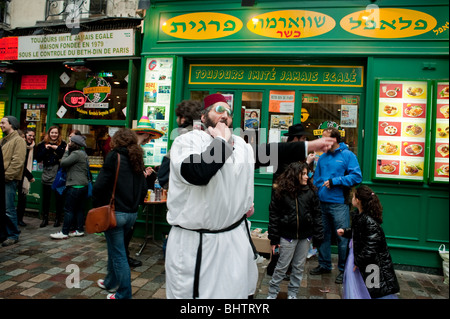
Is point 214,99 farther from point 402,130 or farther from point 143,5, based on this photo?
point 143,5

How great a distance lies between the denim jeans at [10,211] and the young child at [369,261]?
208 inches

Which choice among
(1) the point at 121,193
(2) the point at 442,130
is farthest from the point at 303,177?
(2) the point at 442,130

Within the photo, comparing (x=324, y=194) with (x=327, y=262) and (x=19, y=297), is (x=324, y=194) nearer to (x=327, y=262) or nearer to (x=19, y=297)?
(x=327, y=262)

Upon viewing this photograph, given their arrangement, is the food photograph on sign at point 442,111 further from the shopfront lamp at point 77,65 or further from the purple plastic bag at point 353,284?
the shopfront lamp at point 77,65

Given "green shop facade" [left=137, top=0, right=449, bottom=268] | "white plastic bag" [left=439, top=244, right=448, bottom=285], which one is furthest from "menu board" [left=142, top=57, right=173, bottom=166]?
"white plastic bag" [left=439, top=244, right=448, bottom=285]

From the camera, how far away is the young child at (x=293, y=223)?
3375 mm

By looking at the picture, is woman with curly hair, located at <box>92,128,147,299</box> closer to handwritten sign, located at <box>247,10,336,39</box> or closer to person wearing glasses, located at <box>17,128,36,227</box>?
handwritten sign, located at <box>247,10,336,39</box>

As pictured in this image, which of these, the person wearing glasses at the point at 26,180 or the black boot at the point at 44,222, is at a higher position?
the person wearing glasses at the point at 26,180

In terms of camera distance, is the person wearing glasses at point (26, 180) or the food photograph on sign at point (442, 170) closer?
the food photograph on sign at point (442, 170)

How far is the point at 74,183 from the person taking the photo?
557 cm

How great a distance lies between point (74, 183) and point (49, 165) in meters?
1.16

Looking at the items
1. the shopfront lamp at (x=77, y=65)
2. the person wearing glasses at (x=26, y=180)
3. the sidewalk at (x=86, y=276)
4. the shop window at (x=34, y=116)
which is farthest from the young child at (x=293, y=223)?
the shop window at (x=34, y=116)

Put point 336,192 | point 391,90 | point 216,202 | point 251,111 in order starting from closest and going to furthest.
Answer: point 216,202 → point 336,192 → point 391,90 → point 251,111

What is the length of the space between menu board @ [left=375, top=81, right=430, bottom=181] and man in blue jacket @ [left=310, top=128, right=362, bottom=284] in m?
0.97
